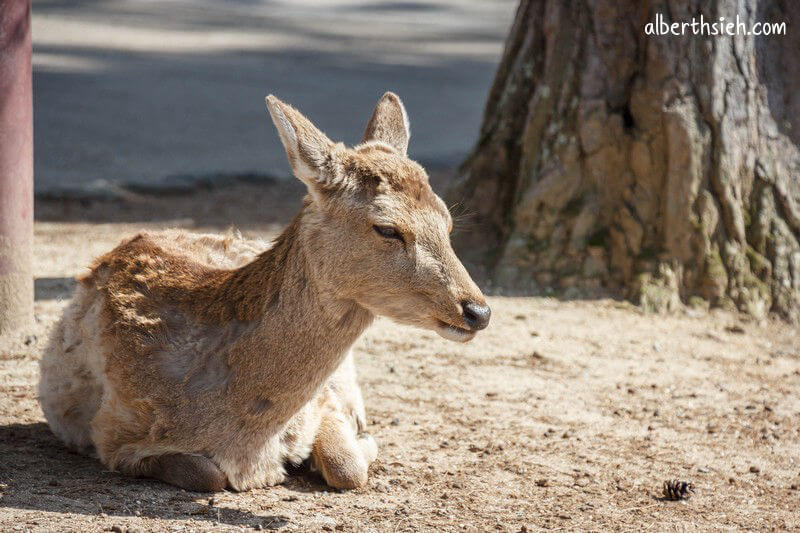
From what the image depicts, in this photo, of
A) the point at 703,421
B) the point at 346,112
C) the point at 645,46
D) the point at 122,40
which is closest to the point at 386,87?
the point at 346,112

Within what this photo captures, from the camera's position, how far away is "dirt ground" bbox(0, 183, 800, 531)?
5043 millimetres

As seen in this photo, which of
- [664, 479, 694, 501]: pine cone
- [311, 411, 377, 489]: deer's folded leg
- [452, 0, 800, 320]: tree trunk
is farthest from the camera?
[452, 0, 800, 320]: tree trunk

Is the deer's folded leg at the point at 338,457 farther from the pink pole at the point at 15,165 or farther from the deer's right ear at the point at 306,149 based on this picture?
the pink pole at the point at 15,165

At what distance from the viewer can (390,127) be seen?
557 cm

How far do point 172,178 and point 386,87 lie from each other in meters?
5.76

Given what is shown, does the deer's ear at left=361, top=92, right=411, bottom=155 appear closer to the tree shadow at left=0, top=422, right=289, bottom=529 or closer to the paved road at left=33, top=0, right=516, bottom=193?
the tree shadow at left=0, top=422, right=289, bottom=529

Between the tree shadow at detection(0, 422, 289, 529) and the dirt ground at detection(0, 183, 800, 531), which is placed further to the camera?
the dirt ground at detection(0, 183, 800, 531)

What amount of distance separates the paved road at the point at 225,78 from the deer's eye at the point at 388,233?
7.08 metres

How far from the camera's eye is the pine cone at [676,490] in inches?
217

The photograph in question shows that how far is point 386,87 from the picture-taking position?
17188mm

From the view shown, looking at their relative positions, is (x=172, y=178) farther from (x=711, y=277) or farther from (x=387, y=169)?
(x=387, y=169)

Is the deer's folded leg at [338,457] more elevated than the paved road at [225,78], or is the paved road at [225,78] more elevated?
the paved road at [225,78]

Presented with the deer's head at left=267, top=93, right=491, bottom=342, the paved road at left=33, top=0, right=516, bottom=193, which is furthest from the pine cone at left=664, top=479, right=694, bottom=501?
the paved road at left=33, top=0, right=516, bottom=193

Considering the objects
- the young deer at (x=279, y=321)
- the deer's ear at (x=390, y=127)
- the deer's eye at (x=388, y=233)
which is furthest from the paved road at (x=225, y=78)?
the deer's eye at (x=388, y=233)
